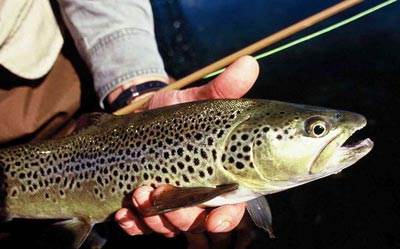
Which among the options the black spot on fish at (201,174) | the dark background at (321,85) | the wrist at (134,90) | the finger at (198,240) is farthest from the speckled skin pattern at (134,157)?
the finger at (198,240)

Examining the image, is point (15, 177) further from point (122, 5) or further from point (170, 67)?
point (170, 67)

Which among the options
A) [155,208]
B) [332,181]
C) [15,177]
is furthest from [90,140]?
[332,181]

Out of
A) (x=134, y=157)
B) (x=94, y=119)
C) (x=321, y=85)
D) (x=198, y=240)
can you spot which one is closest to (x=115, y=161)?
(x=134, y=157)

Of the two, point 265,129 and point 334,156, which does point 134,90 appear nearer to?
point 265,129

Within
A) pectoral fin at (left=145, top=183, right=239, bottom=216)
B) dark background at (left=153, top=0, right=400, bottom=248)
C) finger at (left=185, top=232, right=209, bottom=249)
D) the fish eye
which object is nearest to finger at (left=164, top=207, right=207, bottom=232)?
pectoral fin at (left=145, top=183, right=239, bottom=216)

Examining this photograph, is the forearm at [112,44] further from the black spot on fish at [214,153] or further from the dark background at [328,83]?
the dark background at [328,83]

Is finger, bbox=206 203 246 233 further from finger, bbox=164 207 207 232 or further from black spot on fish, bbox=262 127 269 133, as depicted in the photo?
black spot on fish, bbox=262 127 269 133
